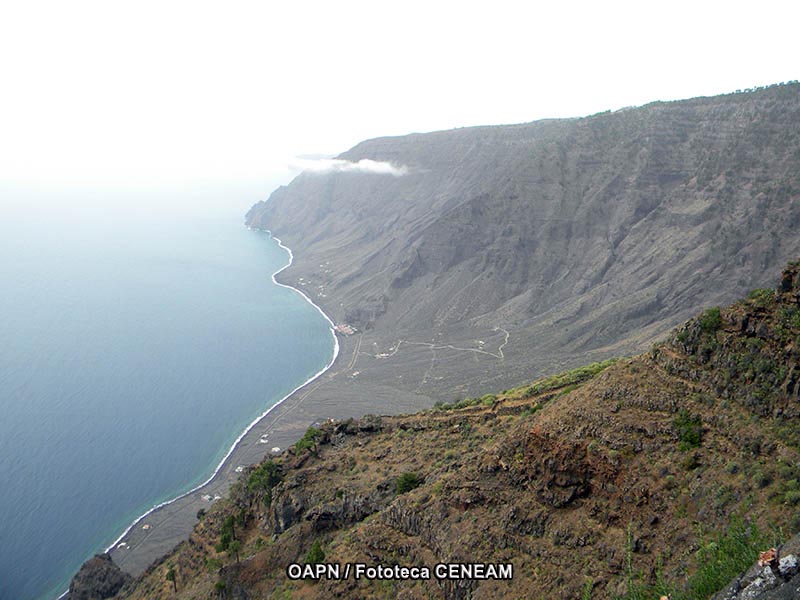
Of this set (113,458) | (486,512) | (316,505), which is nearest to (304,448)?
(316,505)

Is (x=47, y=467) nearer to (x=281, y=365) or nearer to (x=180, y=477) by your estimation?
(x=180, y=477)

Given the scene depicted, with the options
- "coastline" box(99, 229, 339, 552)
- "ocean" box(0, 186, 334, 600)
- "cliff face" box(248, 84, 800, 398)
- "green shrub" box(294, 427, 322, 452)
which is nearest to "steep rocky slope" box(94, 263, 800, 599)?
"green shrub" box(294, 427, 322, 452)

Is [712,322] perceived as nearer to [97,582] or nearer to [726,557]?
[726,557]

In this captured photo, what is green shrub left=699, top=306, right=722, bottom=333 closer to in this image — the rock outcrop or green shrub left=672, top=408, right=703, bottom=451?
green shrub left=672, top=408, right=703, bottom=451

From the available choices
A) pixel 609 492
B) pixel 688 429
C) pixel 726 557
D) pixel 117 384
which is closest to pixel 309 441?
pixel 609 492

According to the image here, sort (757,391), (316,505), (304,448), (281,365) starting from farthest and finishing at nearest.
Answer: (281,365) → (304,448) → (316,505) → (757,391)

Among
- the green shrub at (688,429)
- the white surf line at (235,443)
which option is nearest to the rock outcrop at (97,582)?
the white surf line at (235,443)

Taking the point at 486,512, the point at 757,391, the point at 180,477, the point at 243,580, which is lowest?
the point at 180,477

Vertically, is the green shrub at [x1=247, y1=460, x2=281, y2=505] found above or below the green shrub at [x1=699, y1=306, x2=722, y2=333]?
below
